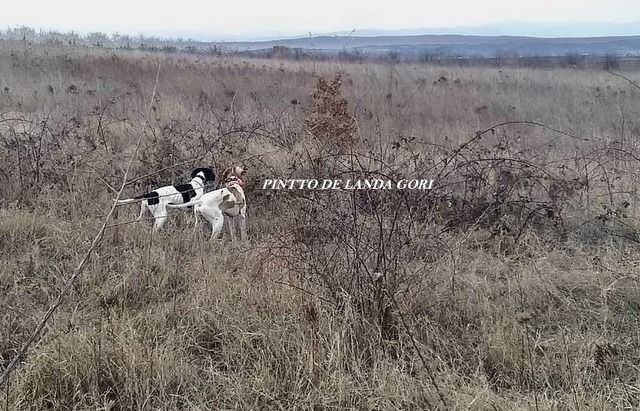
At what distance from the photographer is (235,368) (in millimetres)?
2443

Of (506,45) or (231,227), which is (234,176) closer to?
(231,227)

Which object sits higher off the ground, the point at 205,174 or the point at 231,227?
the point at 205,174

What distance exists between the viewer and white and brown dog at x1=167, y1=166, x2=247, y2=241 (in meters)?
4.01

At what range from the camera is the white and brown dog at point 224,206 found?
4.01 metres

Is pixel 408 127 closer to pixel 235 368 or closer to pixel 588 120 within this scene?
pixel 588 120

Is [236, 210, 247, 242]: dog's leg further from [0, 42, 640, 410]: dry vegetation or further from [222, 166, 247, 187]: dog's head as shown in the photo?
[222, 166, 247, 187]: dog's head

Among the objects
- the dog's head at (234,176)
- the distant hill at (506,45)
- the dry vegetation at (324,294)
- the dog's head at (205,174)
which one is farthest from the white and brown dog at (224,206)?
the distant hill at (506,45)

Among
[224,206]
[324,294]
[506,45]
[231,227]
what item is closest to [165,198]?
[224,206]

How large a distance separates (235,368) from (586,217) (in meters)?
3.40

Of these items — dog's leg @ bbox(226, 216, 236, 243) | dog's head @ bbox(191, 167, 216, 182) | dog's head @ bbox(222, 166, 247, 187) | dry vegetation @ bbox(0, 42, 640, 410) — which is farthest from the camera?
dog's head @ bbox(191, 167, 216, 182)

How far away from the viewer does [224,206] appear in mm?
4082

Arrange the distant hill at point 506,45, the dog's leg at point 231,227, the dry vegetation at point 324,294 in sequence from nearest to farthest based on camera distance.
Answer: the dry vegetation at point 324,294, the dog's leg at point 231,227, the distant hill at point 506,45

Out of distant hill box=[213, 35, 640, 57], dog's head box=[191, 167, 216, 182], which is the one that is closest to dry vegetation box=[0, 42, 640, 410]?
dog's head box=[191, 167, 216, 182]

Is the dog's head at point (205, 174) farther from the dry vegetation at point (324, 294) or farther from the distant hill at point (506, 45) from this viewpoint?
the distant hill at point (506, 45)
